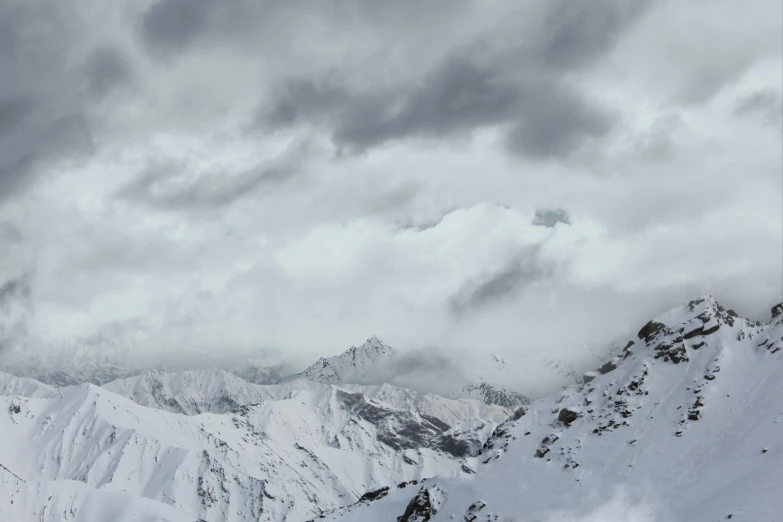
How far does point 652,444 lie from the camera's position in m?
144

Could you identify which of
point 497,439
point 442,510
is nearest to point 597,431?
point 497,439

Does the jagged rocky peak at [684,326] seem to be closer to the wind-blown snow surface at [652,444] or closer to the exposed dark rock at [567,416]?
the wind-blown snow surface at [652,444]

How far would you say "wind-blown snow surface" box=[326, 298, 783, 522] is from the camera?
118625 mm

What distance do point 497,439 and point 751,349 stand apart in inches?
2631

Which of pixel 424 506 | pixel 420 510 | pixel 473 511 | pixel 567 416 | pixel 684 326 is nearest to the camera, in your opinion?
pixel 473 511

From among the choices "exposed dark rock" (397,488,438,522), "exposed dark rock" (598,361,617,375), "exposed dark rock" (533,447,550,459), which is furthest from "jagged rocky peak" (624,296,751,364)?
"exposed dark rock" (397,488,438,522)

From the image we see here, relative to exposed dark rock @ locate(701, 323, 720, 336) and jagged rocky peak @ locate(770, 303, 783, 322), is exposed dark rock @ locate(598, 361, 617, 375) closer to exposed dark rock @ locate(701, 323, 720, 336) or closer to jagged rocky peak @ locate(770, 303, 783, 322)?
exposed dark rock @ locate(701, 323, 720, 336)

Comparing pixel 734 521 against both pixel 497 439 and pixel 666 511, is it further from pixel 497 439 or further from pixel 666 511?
pixel 497 439

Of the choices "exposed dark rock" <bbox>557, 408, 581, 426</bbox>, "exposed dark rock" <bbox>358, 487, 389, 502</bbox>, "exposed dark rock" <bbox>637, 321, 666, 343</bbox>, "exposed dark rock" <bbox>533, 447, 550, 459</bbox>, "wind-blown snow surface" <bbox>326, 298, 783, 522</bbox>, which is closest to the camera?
"wind-blown snow surface" <bbox>326, 298, 783, 522</bbox>

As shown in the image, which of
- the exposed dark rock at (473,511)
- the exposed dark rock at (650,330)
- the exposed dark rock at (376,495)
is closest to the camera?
the exposed dark rock at (473,511)

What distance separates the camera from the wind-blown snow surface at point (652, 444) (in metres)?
119

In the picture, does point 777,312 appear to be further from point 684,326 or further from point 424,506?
point 424,506

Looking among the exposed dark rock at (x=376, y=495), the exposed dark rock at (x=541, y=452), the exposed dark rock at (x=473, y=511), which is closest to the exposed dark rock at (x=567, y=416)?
the exposed dark rock at (x=541, y=452)

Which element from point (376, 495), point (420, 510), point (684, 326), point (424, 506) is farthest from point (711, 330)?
point (376, 495)
